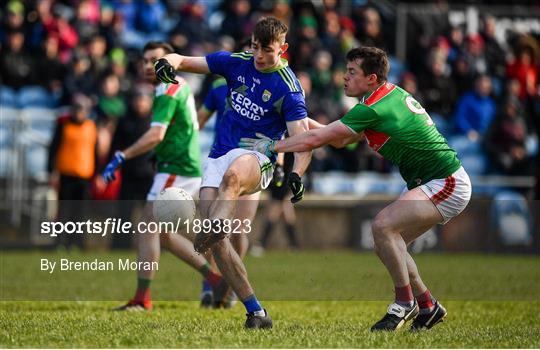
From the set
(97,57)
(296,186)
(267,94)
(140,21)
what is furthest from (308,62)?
(296,186)

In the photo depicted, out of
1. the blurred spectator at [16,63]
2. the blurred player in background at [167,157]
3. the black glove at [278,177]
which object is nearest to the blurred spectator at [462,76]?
the blurred spectator at [16,63]

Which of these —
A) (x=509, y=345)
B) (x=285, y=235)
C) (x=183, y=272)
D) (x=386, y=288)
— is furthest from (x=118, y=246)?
(x=509, y=345)

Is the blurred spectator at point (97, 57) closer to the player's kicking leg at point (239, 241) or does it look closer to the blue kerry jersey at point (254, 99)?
the player's kicking leg at point (239, 241)

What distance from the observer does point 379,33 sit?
866 inches

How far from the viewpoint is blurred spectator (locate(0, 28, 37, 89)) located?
60.7 ft

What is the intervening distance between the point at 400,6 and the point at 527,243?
7.49 metres

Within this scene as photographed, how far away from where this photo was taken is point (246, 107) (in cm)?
924

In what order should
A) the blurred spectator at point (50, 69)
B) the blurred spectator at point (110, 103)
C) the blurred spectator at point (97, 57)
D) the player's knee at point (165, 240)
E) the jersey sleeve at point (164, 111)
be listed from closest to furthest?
the player's knee at point (165, 240) → the jersey sleeve at point (164, 111) → the blurred spectator at point (110, 103) → the blurred spectator at point (97, 57) → the blurred spectator at point (50, 69)

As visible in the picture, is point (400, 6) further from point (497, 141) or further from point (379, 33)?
point (497, 141)

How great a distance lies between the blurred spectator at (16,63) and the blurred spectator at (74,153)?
69.3 inches

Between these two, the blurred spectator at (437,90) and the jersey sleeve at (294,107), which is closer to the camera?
the jersey sleeve at (294,107)

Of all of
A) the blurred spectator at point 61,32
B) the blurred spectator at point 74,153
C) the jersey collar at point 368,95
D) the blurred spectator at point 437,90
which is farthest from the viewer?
the blurred spectator at point 437,90

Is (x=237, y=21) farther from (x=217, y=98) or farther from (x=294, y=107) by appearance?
(x=294, y=107)

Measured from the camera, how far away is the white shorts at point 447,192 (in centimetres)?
871
